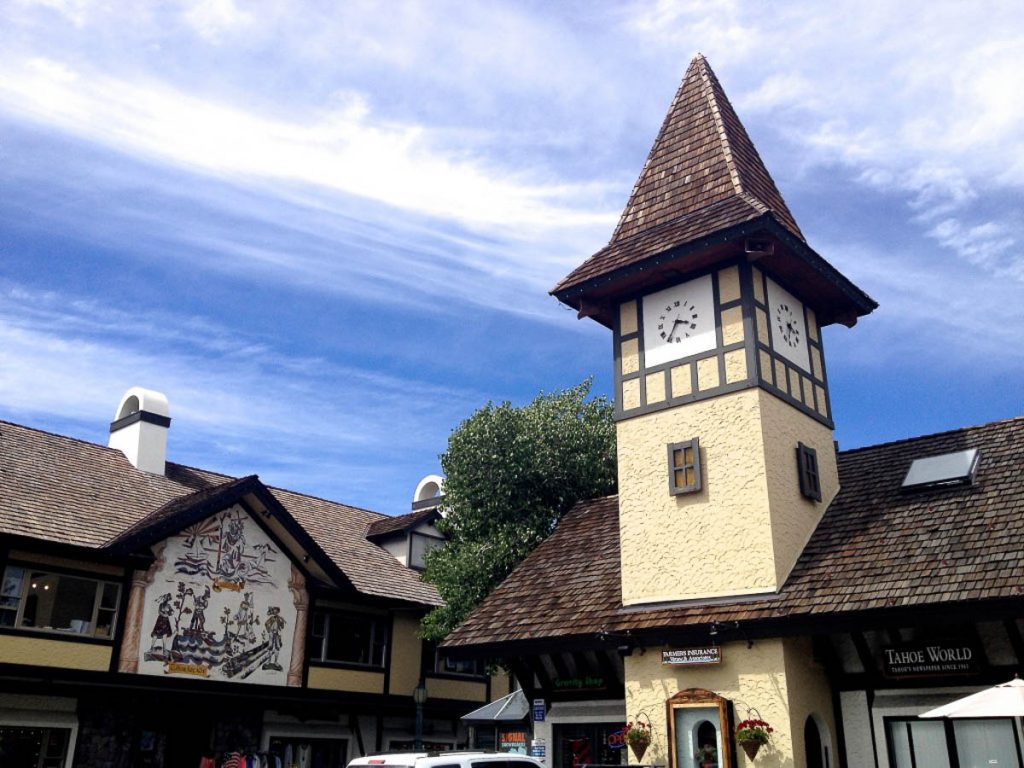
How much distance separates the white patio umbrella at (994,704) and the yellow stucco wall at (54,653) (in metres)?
17.0

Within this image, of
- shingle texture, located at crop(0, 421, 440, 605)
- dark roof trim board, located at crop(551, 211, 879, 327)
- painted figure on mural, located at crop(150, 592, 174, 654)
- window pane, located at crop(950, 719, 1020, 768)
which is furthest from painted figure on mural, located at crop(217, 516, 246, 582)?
window pane, located at crop(950, 719, 1020, 768)

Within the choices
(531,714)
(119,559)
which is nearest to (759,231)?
(531,714)

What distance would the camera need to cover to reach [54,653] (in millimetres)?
20188

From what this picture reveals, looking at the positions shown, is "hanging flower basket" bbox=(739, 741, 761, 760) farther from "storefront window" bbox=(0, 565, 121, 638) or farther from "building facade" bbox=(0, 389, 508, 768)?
"storefront window" bbox=(0, 565, 121, 638)

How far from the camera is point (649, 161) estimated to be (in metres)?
21.4

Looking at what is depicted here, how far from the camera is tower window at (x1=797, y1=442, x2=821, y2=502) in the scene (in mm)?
17359

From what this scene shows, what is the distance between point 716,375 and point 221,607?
537 inches

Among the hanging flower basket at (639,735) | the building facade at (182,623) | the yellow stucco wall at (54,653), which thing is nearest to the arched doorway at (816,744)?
the hanging flower basket at (639,735)

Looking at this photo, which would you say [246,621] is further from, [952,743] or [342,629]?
[952,743]

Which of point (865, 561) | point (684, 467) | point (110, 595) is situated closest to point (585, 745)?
point (684, 467)

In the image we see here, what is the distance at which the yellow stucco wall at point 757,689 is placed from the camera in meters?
14.6

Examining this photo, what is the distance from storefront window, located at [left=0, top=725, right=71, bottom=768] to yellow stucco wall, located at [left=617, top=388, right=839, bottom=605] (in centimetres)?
1300

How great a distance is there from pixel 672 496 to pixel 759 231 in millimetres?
5068

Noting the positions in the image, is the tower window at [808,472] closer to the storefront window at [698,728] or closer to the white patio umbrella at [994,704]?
the storefront window at [698,728]
